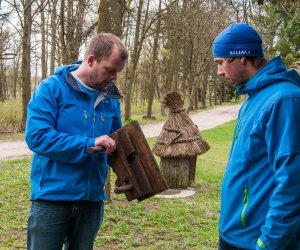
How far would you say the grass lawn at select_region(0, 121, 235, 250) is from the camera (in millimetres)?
4863

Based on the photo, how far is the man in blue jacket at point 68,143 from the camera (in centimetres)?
244

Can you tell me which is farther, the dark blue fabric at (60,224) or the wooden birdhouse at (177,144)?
the wooden birdhouse at (177,144)

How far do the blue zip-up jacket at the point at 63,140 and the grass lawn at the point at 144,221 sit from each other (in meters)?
2.35

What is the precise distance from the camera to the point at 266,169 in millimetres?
2082

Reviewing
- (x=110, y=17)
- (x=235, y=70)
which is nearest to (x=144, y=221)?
(x=110, y=17)

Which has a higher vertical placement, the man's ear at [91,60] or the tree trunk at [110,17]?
the tree trunk at [110,17]

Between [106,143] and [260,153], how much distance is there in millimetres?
875

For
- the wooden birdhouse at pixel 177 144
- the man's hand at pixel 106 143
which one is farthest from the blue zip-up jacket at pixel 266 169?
the wooden birdhouse at pixel 177 144

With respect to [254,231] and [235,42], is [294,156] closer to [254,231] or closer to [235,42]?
[254,231]

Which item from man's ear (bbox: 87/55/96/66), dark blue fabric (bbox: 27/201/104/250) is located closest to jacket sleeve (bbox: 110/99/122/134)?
man's ear (bbox: 87/55/96/66)

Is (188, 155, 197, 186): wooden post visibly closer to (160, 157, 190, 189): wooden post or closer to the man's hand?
(160, 157, 190, 189): wooden post

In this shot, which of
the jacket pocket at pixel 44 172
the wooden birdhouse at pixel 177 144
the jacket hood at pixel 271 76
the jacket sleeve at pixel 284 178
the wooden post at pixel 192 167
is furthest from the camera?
the wooden post at pixel 192 167

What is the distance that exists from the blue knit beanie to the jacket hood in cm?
10

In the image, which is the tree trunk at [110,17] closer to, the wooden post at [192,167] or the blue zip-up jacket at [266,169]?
the wooden post at [192,167]
